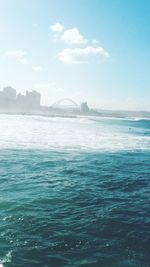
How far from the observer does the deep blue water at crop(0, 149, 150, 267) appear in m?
9.04

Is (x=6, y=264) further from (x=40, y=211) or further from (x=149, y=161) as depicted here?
(x=149, y=161)

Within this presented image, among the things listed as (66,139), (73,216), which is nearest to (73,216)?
(73,216)

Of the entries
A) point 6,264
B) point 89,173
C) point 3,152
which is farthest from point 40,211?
point 3,152

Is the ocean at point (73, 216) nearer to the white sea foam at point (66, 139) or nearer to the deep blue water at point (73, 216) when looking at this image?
the deep blue water at point (73, 216)

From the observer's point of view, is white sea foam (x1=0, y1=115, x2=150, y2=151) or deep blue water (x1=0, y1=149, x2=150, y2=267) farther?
white sea foam (x1=0, y1=115, x2=150, y2=151)

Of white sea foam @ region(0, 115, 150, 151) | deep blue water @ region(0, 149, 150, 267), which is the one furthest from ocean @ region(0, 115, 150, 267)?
white sea foam @ region(0, 115, 150, 151)

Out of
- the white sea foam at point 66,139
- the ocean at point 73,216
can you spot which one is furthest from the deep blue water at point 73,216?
the white sea foam at point 66,139

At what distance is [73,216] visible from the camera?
12.5 metres

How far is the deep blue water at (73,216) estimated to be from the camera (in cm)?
904

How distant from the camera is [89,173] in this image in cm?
2173

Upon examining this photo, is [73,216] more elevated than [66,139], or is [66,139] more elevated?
[66,139]

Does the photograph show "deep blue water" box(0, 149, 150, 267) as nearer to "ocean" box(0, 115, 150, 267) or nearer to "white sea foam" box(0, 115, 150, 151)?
"ocean" box(0, 115, 150, 267)

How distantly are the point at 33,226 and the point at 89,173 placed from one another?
36.4 ft

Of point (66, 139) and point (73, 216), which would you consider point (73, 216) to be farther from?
point (66, 139)
